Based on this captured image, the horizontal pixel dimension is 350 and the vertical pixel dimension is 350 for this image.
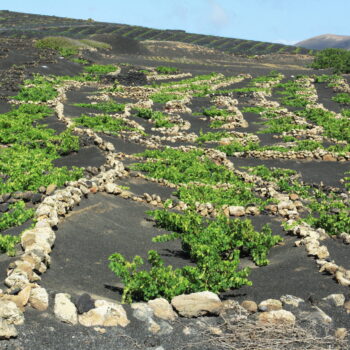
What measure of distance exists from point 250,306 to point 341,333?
1.29 metres

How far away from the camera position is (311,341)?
5.89 meters

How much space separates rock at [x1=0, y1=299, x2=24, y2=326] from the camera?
5.67 metres

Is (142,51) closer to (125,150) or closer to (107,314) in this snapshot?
(125,150)

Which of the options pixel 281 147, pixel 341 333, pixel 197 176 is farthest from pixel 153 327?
pixel 281 147

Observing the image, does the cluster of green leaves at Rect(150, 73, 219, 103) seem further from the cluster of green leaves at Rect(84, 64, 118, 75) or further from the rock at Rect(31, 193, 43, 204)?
the rock at Rect(31, 193, 43, 204)

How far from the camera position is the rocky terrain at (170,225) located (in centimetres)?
615

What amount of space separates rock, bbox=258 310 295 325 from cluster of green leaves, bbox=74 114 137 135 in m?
14.8

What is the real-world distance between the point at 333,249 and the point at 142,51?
196 feet

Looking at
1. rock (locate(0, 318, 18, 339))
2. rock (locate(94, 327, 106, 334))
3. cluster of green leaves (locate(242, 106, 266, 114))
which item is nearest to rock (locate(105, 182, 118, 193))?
rock (locate(94, 327, 106, 334))

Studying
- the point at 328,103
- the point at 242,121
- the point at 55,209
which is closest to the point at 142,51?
the point at 328,103


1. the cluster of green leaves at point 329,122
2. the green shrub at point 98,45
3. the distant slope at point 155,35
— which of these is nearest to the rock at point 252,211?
the cluster of green leaves at point 329,122

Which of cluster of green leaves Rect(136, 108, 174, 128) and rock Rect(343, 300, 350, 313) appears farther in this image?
cluster of green leaves Rect(136, 108, 174, 128)

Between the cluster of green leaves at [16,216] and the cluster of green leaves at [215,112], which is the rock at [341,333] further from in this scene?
the cluster of green leaves at [215,112]

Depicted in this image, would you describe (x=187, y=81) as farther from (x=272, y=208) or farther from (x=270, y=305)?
(x=270, y=305)
